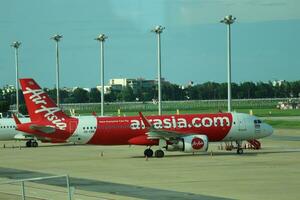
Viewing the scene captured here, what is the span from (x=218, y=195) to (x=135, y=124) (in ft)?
80.1

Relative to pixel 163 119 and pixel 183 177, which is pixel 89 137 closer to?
pixel 163 119

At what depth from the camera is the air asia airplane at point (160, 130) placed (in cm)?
5650

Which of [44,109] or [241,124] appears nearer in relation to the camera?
[241,124]

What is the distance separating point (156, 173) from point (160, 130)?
11.7m

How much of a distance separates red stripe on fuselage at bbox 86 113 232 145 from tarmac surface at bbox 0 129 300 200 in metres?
1.39

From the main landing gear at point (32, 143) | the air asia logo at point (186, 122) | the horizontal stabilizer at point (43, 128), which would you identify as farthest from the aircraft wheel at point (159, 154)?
the main landing gear at point (32, 143)

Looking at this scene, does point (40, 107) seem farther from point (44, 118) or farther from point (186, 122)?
point (186, 122)

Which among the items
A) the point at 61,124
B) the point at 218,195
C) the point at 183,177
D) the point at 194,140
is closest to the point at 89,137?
the point at 61,124

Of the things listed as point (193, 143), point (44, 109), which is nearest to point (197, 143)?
point (193, 143)

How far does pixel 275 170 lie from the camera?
44.3 metres

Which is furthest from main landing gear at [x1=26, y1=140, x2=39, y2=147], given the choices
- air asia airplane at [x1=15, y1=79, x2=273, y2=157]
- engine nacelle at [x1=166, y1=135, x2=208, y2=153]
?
engine nacelle at [x1=166, y1=135, x2=208, y2=153]

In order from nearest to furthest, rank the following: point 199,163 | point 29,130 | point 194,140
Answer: point 199,163 → point 194,140 → point 29,130

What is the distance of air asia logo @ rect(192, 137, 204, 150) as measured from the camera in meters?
55.9

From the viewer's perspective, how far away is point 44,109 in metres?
61.5
